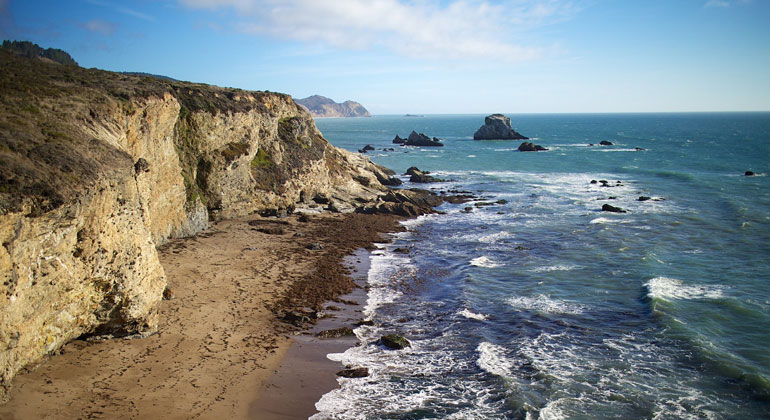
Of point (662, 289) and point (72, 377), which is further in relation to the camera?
point (662, 289)

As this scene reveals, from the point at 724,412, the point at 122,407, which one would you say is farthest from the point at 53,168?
the point at 724,412

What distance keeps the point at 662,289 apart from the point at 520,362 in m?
11.2

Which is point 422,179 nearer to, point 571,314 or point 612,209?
point 612,209

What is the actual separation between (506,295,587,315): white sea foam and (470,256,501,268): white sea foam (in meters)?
5.20

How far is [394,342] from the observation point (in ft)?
60.3

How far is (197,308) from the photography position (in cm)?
2008

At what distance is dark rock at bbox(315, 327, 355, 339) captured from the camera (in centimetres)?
1939

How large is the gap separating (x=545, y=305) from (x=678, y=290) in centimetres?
716

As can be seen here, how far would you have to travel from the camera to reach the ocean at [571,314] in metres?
15.1

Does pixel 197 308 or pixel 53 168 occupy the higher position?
pixel 53 168

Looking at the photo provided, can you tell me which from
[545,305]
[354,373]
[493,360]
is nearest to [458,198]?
[545,305]

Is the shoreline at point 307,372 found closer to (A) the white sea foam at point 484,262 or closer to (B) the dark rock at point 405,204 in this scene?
(A) the white sea foam at point 484,262

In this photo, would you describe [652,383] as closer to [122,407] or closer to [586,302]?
[586,302]

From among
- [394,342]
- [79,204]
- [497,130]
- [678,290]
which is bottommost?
[394,342]
